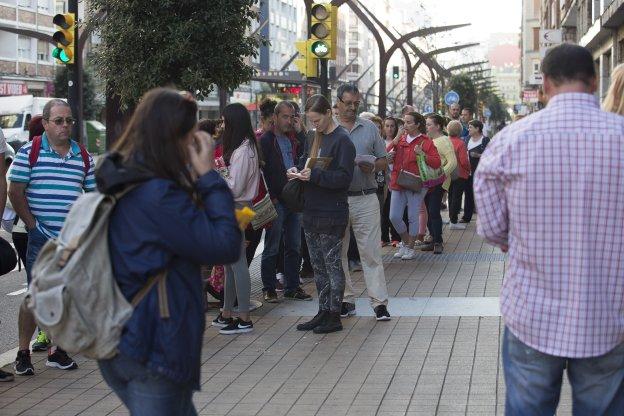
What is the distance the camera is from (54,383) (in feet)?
24.2

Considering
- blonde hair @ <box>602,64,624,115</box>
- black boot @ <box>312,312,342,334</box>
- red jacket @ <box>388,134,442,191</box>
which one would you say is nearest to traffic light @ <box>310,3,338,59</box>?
red jacket @ <box>388,134,442,191</box>

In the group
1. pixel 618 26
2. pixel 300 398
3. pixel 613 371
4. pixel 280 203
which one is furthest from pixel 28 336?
pixel 618 26

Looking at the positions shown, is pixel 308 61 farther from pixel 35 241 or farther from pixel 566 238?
pixel 566 238

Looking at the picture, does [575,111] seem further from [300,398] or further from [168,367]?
[300,398]

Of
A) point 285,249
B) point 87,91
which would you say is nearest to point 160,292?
point 285,249

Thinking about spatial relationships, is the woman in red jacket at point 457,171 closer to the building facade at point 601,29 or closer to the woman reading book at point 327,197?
the building facade at point 601,29

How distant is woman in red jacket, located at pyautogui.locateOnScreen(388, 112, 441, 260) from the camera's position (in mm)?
13883

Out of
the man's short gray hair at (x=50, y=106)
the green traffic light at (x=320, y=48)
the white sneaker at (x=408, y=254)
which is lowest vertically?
the white sneaker at (x=408, y=254)

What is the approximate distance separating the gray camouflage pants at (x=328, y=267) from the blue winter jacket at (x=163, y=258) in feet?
16.7

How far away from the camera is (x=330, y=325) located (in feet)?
29.4

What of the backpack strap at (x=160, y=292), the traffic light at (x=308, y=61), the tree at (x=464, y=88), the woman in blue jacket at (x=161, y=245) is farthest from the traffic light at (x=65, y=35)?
the tree at (x=464, y=88)

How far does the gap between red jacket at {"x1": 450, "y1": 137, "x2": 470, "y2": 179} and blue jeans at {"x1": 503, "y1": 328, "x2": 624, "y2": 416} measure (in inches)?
540

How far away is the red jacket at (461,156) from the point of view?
17672mm

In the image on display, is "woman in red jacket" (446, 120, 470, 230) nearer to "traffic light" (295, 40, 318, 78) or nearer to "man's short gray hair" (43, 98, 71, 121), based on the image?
"traffic light" (295, 40, 318, 78)
